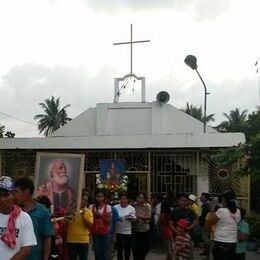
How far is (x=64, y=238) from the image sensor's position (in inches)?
343

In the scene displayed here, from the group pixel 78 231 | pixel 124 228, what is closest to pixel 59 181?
pixel 78 231

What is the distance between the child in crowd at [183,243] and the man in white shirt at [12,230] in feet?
13.9

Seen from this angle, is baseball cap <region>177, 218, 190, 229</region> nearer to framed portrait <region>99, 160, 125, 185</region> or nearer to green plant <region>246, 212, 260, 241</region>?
green plant <region>246, 212, 260, 241</region>

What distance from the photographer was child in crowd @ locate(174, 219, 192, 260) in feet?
27.7

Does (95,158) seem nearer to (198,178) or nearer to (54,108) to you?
(198,178)

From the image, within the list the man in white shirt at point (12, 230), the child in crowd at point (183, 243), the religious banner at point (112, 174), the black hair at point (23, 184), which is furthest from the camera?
the religious banner at point (112, 174)

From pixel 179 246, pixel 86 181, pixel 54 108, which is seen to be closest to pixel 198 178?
pixel 86 181

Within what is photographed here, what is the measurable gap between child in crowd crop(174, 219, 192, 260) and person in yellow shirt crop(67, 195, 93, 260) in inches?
55.4

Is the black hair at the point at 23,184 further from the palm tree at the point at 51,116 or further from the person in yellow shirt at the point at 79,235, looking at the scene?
the palm tree at the point at 51,116

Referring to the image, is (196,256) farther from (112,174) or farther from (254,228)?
(112,174)

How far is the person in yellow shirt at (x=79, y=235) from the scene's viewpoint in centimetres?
880

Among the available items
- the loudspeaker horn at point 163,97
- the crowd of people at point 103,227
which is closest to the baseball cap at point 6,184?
the crowd of people at point 103,227

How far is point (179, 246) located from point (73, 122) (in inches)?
597

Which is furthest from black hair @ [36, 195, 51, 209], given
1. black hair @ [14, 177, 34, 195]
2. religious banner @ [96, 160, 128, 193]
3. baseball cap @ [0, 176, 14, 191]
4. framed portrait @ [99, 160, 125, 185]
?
framed portrait @ [99, 160, 125, 185]
